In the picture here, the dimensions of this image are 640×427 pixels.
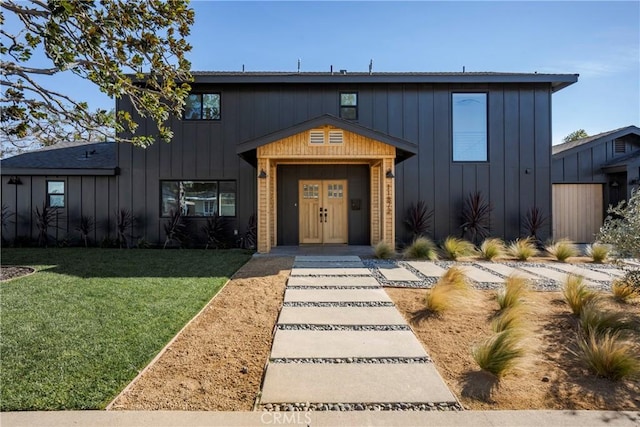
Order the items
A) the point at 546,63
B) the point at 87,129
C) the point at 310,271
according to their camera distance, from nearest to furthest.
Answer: the point at 87,129 < the point at 310,271 < the point at 546,63

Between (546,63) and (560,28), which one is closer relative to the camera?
(560,28)

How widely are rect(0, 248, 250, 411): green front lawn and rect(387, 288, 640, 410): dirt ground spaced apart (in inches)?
112

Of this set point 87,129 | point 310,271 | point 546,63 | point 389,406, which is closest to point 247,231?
point 310,271

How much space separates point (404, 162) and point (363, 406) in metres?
9.60

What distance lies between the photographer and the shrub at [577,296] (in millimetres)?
4473

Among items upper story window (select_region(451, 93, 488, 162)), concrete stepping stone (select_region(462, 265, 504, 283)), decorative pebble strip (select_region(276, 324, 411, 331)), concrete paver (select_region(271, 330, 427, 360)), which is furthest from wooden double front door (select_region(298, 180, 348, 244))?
concrete paver (select_region(271, 330, 427, 360))

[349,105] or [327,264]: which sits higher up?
[349,105]

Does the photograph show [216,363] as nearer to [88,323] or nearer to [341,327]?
[341,327]

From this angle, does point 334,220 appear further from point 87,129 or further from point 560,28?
point 560,28

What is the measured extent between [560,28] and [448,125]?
372cm

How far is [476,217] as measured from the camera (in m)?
10.9

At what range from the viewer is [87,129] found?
5.70 metres

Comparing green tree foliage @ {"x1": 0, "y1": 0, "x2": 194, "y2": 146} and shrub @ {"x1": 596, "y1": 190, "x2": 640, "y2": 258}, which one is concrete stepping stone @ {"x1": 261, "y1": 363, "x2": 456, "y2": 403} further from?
green tree foliage @ {"x1": 0, "y1": 0, "x2": 194, "y2": 146}

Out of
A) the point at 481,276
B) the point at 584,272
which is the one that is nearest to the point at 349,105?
the point at 481,276
